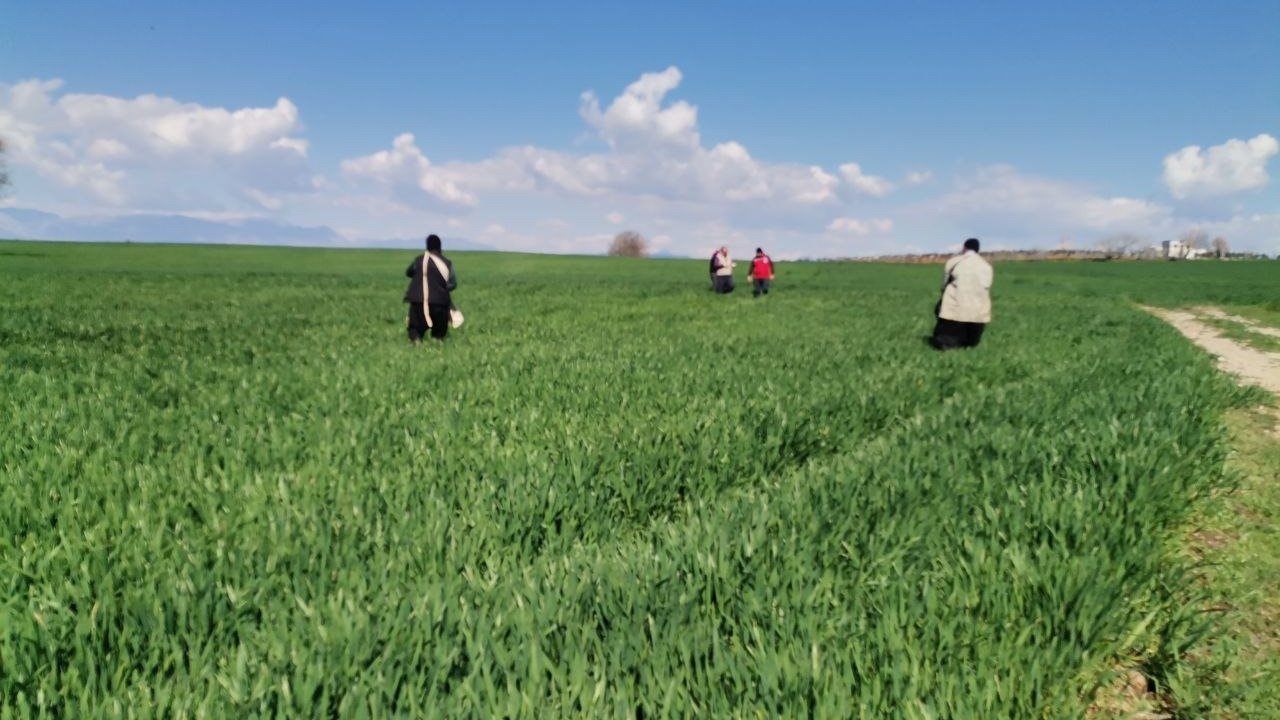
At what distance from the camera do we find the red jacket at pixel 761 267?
24.3m

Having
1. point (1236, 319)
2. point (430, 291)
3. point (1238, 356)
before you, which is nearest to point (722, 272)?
point (1238, 356)

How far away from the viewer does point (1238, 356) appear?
1340 cm

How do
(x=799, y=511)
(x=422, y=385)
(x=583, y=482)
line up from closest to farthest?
(x=799, y=511) < (x=583, y=482) < (x=422, y=385)

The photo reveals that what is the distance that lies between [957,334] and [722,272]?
14.7 metres

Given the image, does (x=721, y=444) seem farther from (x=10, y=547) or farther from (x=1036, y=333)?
(x=1036, y=333)

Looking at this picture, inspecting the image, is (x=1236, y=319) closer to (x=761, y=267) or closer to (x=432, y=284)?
(x=761, y=267)

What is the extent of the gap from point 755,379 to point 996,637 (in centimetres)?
552

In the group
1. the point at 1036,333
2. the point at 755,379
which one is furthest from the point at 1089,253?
the point at 755,379

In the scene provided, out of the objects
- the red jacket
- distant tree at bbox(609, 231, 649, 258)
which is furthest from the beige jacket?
distant tree at bbox(609, 231, 649, 258)

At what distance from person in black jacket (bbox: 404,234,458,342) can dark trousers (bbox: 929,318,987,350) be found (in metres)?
8.78

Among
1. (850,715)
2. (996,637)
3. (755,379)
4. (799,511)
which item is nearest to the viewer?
(850,715)

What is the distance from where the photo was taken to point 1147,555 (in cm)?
324

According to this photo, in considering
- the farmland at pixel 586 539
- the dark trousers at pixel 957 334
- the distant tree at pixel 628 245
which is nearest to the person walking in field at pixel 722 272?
the dark trousers at pixel 957 334

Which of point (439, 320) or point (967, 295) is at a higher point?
point (967, 295)
